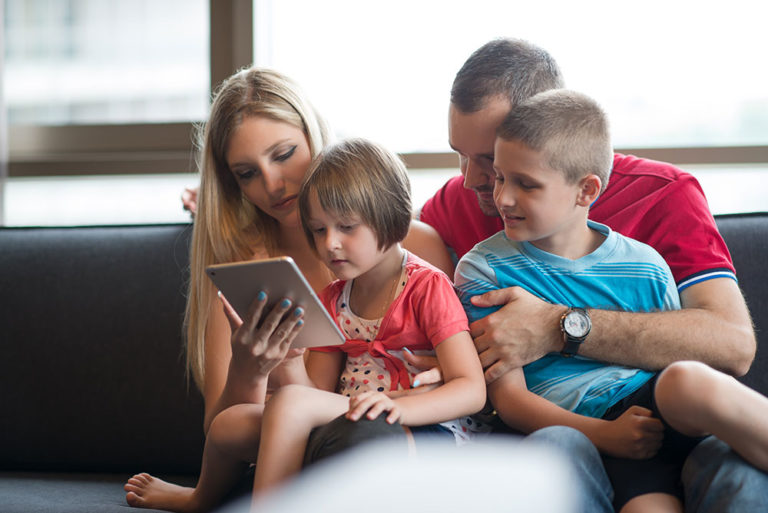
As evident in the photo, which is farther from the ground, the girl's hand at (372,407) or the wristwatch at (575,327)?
the wristwatch at (575,327)

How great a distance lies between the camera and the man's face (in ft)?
4.82

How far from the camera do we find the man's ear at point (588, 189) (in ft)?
4.46

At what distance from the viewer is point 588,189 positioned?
1371 millimetres

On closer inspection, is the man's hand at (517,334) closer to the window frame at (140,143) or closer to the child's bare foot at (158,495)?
the child's bare foot at (158,495)

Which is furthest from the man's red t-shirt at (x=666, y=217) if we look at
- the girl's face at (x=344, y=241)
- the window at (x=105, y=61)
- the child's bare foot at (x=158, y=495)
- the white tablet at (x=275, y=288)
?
the window at (x=105, y=61)

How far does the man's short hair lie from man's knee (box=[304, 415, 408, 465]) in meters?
0.73

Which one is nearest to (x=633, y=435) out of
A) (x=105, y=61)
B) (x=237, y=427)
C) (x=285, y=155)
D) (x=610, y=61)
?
(x=237, y=427)

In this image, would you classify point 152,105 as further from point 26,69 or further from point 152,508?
→ point 152,508

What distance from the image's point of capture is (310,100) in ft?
5.36

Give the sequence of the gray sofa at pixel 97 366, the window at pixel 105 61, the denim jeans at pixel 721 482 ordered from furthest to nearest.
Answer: the window at pixel 105 61, the gray sofa at pixel 97 366, the denim jeans at pixel 721 482

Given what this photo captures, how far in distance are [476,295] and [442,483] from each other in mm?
497

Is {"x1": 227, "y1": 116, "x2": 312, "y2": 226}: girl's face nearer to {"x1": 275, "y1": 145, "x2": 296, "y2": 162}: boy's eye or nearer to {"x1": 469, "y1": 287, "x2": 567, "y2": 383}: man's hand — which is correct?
{"x1": 275, "y1": 145, "x2": 296, "y2": 162}: boy's eye

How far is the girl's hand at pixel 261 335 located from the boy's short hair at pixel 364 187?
0.23 m

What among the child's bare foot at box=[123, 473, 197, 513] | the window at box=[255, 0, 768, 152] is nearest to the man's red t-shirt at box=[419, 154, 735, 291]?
the child's bare foot at box=[123, 473, 197, 513]
